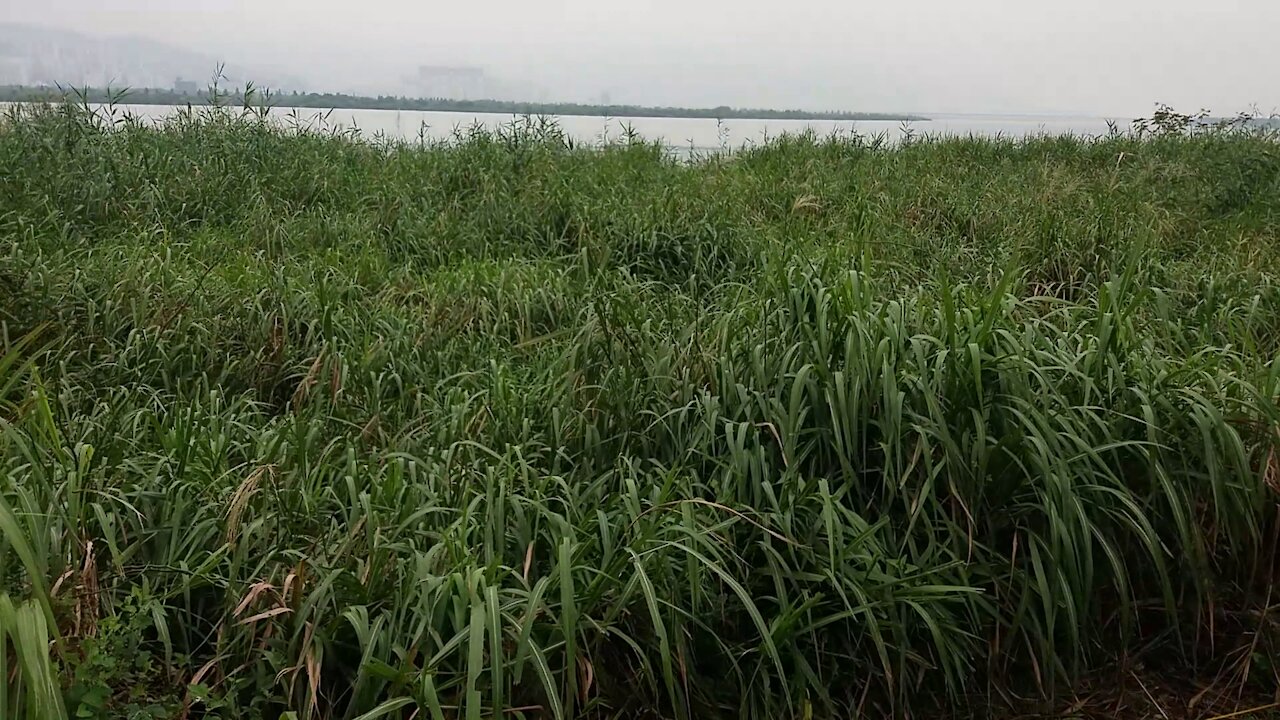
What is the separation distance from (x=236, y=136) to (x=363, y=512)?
183 inches

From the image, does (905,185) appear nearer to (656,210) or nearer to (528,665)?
(656,210)

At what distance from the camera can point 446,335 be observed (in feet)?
11.5

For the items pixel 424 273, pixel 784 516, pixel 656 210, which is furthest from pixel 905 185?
pixel 784 516

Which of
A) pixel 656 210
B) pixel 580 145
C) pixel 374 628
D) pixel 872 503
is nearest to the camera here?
pixel 374 628

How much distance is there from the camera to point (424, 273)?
14.3ft

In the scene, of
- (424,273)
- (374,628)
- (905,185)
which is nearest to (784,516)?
(374,628)

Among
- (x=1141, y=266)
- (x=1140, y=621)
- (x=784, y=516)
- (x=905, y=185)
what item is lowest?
(x=1140, y=621)

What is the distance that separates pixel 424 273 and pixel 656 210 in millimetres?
1389

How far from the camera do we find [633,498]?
6.72ft

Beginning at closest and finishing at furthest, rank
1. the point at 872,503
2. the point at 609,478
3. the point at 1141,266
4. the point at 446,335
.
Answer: the point at 872,503
the point at 609,478
the point at 446,335
the point at 1141,266

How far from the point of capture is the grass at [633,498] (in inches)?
68.4

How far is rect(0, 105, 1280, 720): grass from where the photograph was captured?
5.70ft

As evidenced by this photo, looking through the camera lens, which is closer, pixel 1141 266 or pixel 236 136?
pixel 1141 266

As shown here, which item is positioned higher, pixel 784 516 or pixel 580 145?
pixel 580 145
